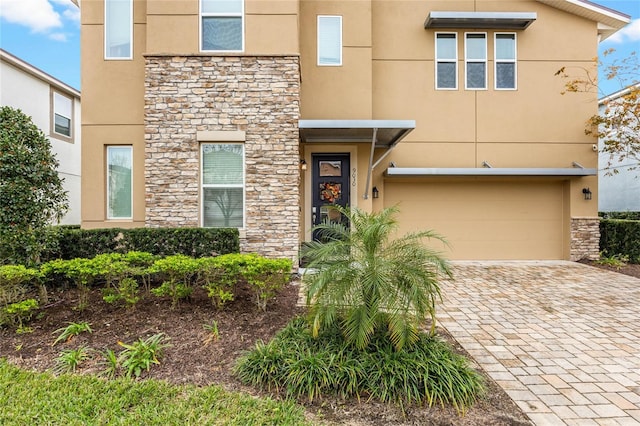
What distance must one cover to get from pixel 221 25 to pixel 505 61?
727 cm

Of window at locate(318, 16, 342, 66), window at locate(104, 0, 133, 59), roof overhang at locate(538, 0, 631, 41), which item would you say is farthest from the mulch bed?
roof overhang at locate(538, 0, 631, 41)

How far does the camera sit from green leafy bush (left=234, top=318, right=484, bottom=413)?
2.69 m

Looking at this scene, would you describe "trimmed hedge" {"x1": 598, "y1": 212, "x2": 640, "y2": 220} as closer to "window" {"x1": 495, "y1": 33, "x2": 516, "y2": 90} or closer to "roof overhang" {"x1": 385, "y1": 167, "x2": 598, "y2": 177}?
"roof overhang" {"x1": 385, "y1": 167, "x2": 598, "y2": 177}

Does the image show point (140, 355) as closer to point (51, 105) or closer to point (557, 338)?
point (557, 338)

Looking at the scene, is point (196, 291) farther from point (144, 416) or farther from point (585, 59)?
point (585, 59)

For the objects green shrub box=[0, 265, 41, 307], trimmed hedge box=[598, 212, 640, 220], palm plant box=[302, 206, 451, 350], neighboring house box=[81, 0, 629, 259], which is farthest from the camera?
trimmed hedge box=[598, 212, 640, 220]

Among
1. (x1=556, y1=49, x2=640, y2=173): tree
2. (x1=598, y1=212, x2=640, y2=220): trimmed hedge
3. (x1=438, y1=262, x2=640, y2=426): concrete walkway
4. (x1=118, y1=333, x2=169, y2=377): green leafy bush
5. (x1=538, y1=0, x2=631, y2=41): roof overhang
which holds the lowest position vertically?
(x1=438, y1=262, x2=640, y2=426): concrete walkway

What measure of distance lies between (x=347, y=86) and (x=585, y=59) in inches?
259

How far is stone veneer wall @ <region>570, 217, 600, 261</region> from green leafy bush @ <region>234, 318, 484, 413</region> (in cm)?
799

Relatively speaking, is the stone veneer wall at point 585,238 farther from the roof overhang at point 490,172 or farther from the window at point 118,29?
the window at point 118,29

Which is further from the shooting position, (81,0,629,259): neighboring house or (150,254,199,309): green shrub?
(81,0,629,259): neighboring house

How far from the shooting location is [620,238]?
8.75m

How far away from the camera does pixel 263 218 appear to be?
671 cm

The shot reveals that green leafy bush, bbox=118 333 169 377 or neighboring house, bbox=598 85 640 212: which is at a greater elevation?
neighboring house, bbox=598 85 640 212
